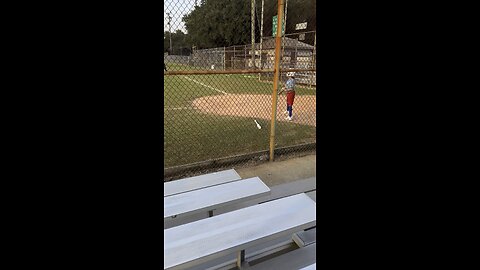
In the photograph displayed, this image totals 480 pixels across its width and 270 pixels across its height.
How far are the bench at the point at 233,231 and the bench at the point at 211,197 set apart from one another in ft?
0.70

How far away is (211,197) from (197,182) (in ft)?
1.44

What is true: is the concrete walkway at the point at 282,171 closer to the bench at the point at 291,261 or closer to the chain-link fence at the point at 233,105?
the chain-link fence at the point at 233,105

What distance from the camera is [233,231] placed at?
194 centimetres

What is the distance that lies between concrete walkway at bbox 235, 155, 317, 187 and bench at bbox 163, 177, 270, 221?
105 cm

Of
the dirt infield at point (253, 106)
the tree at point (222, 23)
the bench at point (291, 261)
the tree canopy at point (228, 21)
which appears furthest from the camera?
the tree at point (222, 23)

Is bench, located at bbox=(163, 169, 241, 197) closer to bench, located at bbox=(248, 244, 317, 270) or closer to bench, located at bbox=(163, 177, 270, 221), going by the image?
bench, located at bbox=(163, 177, 270, 221)

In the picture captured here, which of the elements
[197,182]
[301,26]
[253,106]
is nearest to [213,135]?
[197,182]

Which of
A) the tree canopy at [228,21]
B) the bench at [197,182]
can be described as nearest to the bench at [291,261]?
the bench at [197,182]

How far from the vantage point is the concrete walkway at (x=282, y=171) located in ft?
12.3

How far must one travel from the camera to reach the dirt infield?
7.57 metres
